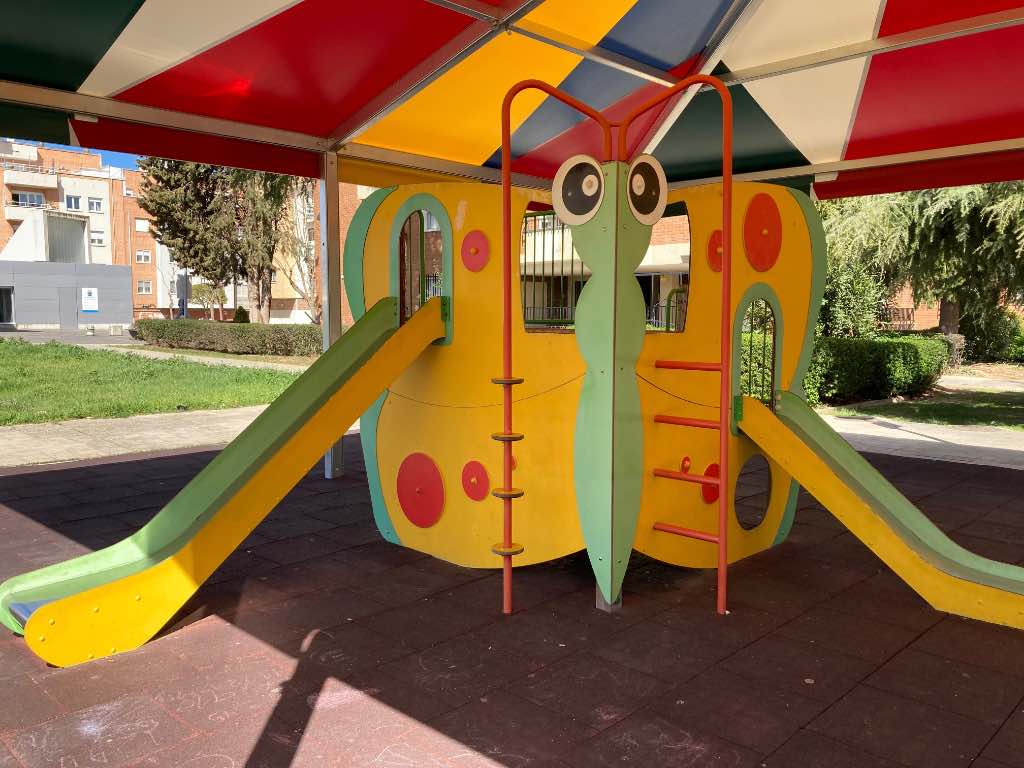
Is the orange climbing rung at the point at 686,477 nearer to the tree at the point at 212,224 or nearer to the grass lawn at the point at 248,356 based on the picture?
the grass lawn at the point at 248,356

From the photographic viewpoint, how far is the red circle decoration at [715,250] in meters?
4.77

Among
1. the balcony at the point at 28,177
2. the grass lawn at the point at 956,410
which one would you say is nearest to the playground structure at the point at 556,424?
the grass lawn at the point at 956,410

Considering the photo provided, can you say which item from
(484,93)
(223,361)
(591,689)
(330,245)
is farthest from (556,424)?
(223,361)

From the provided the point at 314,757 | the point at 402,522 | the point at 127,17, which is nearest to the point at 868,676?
the point at 314,757

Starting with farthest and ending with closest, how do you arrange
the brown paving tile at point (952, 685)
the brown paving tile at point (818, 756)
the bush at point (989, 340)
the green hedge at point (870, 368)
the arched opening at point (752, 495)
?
1. the bush at point (989, 340)
2. the green hedge at point (870, 368)
3. the arched opening at point (752, 495)
4. the brown paving tile at point (952, 685)
5. the brown paving tile at point (818, 756)

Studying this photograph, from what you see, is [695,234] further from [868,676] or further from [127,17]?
[127,17]

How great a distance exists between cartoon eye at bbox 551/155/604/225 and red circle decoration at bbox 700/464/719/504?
1.87m

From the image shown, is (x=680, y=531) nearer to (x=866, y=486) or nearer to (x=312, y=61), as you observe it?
(x=866, y=486)

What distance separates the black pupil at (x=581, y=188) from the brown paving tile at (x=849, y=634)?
234 centimetres

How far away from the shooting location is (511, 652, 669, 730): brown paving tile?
3125mm

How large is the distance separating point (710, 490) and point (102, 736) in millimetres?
3512

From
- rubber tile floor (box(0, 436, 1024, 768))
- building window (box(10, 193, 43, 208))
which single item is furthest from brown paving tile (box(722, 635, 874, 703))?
building window (box(10, 193, 43, 208))

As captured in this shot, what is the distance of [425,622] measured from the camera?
160 inches

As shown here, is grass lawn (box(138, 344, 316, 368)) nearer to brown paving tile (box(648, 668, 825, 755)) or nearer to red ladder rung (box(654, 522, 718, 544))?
red ladder rung (box(654, 522, 718, 544))
